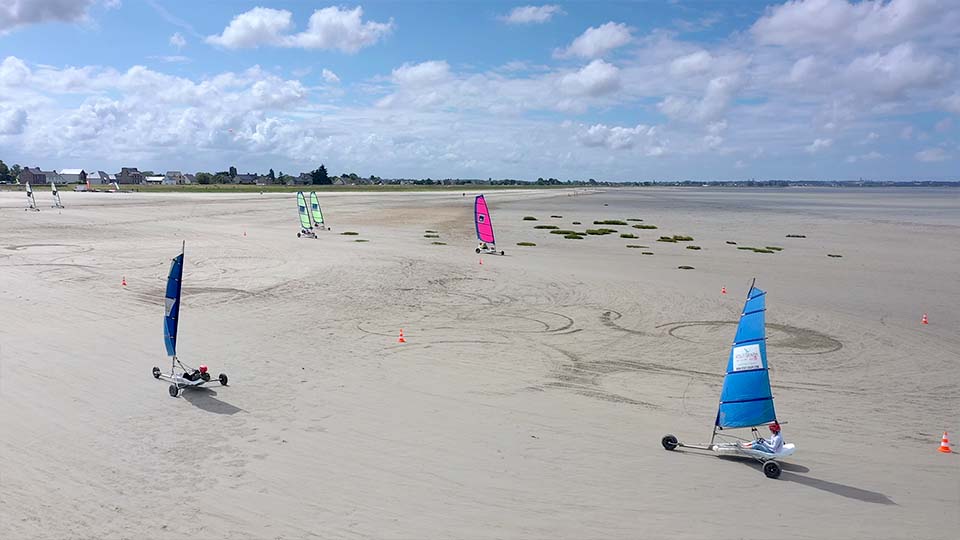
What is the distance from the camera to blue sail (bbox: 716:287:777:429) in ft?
31.7

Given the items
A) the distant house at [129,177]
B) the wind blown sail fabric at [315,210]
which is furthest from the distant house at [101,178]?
the wind blown sail fabric at [315,210]

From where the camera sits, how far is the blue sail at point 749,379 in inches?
380

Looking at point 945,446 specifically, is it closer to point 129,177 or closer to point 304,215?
point 304,215

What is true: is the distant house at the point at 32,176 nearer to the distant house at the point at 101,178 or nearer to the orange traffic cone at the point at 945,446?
the distant house at the point at 101,178

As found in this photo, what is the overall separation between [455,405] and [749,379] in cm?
498

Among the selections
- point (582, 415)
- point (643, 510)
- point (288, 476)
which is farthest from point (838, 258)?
point (288, 476)

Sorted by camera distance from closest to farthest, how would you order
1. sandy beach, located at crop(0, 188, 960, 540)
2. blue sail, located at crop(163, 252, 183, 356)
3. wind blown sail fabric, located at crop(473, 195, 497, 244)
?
sandy beach, located at crop(0, 188, 960, 540) < blue sail, located at crop(163, 252, 183, 356) < wind blown sail fabric, located at crop(473, 195, 497, 244)

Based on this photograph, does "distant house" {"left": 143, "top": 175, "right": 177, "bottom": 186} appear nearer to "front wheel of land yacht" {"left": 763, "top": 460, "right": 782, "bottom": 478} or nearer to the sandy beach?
the sandy beach

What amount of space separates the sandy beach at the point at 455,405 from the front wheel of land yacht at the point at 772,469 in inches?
4.8

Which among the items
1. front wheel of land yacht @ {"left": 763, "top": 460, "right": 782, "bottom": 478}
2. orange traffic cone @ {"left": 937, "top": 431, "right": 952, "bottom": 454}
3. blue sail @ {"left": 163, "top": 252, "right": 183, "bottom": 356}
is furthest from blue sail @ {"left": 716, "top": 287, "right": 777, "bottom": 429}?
blue sail @ {"left": 163, "top": 252, "right": 183, "bottom": 356}

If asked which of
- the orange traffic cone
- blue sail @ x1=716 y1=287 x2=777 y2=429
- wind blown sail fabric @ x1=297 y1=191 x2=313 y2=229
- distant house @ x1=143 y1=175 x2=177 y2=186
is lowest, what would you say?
the orange traffic cone

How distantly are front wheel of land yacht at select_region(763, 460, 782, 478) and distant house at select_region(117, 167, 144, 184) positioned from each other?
186392 mm

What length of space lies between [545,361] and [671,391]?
293 centimetres

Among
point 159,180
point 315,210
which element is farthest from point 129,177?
point 315,210
